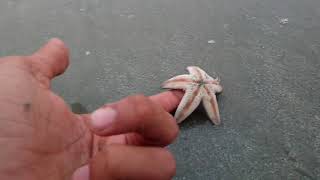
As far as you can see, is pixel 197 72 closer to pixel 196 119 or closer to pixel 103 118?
pixel 196 119

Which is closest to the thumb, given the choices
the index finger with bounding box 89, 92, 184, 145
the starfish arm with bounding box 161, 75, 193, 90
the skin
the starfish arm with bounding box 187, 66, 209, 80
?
the skin

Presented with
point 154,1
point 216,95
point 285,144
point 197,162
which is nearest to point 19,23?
point 154,1

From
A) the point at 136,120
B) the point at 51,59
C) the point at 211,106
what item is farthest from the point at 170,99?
the point at 136,120

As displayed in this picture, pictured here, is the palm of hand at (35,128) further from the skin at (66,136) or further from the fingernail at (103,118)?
the fingernail at (103,118)

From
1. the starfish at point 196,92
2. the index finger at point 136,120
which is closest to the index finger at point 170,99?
the starfish at point 196,92

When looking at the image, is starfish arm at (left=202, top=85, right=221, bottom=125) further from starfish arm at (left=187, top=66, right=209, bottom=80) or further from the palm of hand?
the palm of hand
